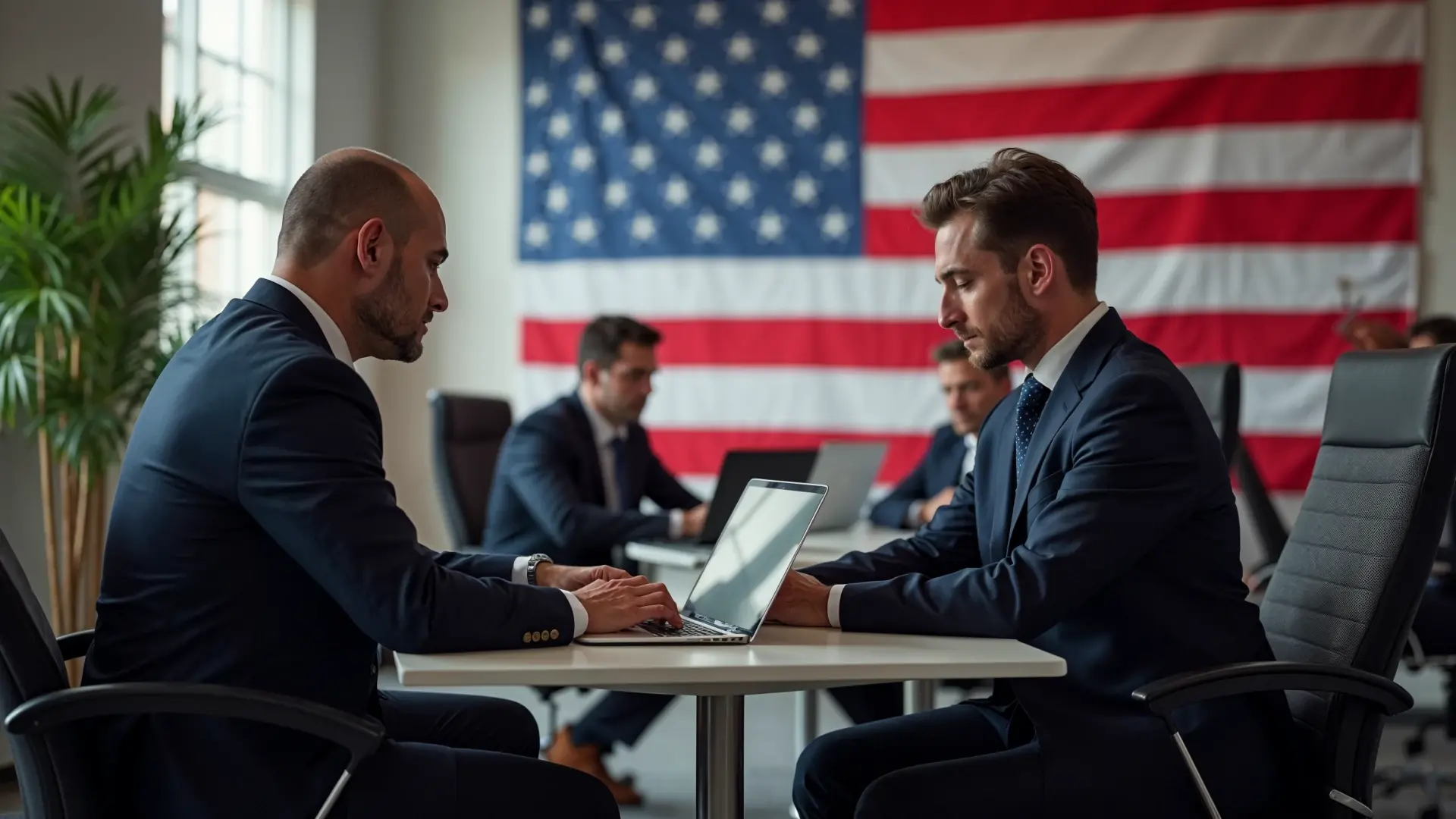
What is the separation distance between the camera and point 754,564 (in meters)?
1.86

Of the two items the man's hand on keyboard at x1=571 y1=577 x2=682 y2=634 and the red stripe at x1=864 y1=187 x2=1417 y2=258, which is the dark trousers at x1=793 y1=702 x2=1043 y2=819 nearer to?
the man's hand on keyboard at x1=571 y1=577 x2=682 y2=634

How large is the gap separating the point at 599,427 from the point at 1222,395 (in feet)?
5.93

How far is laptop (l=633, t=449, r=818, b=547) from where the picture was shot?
358cm

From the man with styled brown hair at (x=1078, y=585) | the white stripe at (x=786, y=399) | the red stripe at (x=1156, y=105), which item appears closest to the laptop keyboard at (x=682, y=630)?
the man with styled brown hair at (x=1078, y=585)

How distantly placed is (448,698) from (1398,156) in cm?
426

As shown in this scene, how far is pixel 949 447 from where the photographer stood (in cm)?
457

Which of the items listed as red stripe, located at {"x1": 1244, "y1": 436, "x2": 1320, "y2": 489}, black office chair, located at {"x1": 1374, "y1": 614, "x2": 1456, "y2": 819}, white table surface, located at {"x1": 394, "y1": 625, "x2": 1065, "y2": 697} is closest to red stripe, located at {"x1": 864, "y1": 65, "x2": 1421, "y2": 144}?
red stripe, located at {"x1": 1244, "y1": 436, "x2": 1320, "y2": 489}

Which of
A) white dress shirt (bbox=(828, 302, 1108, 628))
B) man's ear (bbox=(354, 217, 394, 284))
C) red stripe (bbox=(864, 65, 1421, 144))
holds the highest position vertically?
red stripe (bbox=(864, 65, 1421, 144))

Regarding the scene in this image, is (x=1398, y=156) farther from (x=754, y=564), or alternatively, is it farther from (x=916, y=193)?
(x=754, y=564)

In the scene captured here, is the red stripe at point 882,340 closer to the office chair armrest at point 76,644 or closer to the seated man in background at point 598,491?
the seated man in background at point 598,491

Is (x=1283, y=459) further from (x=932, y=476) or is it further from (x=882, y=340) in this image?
(x=882, y=340)

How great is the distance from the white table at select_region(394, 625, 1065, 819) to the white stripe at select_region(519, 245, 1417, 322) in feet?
11.8

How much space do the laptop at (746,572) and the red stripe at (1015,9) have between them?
12.3 ft

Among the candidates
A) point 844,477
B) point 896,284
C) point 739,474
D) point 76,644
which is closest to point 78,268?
point 739,474
